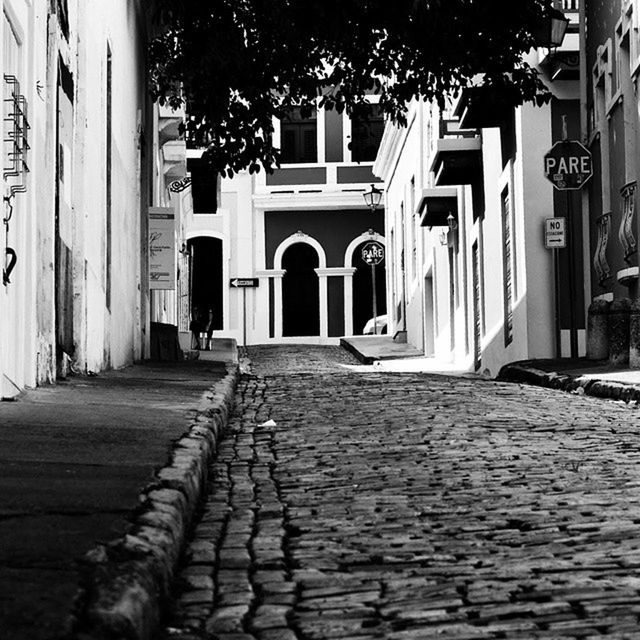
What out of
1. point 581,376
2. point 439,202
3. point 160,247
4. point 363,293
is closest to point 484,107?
point 160,247

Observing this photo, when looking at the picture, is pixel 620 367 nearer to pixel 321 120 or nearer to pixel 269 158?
pixel 269 158

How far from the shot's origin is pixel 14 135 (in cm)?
889

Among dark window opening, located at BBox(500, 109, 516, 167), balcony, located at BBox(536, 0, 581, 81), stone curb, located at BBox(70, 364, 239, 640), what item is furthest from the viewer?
dark window opening, located at BBox(500, 109, 516, 167)

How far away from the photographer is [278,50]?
1661 centimetres

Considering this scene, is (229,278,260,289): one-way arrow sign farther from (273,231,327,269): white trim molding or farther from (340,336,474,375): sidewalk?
(340,336,474,375): sidewalk

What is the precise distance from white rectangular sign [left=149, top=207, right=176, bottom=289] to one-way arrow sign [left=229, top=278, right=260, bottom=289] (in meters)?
22.3

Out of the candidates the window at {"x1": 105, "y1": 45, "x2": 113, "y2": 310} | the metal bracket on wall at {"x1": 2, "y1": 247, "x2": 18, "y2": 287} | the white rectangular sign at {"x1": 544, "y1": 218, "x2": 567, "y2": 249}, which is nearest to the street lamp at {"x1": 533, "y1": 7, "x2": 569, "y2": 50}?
the white rectangular sign at {"x1": 544, "y1": 218, "x2": 567, "y2": 249}

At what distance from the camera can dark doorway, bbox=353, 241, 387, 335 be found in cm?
4425

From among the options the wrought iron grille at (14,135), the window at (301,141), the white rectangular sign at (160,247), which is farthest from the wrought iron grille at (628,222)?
the window at (301,141)

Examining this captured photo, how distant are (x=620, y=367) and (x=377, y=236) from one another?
2952 cm

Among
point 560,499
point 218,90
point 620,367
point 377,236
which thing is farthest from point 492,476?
point 377,236

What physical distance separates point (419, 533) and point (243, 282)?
3916cm

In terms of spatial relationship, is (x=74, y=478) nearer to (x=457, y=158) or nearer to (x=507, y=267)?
(x=507, y=267)

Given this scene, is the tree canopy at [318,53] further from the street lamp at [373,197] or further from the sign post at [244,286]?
the sign post at [244,286]
